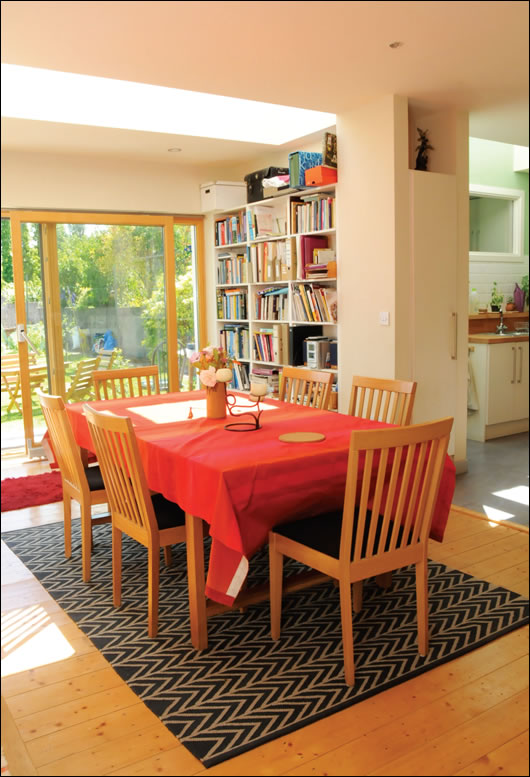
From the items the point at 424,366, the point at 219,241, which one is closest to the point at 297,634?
the point at 424,366

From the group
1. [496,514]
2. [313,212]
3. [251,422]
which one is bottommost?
[496,514]

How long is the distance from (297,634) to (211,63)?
95.4 inches

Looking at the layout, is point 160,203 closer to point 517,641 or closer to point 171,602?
point 171,602

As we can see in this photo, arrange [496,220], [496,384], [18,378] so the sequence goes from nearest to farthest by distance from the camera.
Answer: [496,220] < [18,378] < [496,384]

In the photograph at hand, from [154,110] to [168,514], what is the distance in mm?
2971

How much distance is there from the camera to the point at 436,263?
155 inches

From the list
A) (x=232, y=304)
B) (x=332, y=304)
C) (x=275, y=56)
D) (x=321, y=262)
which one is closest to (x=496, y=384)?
(x=332, y=304)

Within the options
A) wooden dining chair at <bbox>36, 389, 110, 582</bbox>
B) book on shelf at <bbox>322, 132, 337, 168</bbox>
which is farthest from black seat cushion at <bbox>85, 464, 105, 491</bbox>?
book on shelf at <bbox>322, 132, 337, 168</bbox>

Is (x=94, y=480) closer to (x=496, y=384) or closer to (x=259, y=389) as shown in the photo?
(x=259, y=389)

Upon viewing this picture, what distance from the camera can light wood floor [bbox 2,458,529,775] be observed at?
145 cm

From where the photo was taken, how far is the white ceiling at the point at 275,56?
3.02 feet

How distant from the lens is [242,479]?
6.78 ft

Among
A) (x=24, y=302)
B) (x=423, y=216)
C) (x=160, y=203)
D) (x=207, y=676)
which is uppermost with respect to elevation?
(x=160, y=203)

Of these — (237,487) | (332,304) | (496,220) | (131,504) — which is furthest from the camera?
(332,304)
